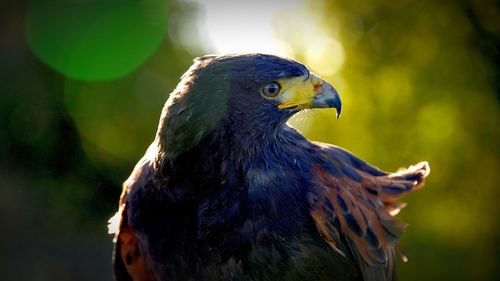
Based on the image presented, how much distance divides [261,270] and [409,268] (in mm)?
7396

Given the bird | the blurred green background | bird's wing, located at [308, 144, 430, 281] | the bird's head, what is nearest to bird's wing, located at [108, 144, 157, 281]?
the bird

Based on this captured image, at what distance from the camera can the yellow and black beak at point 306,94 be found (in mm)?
3580

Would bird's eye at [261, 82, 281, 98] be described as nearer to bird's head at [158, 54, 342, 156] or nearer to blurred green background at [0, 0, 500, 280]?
bird's head at [158, 54, 342, 156]

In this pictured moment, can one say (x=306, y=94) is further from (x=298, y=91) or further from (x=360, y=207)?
(x=360, y=207)

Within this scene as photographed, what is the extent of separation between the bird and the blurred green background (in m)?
6.31

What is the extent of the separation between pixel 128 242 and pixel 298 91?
1.60 m

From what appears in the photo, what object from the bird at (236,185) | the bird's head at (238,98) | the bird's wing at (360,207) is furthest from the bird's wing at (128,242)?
the bird's wing at (360,207)

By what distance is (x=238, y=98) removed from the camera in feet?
11.5

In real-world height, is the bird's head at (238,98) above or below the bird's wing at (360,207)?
above

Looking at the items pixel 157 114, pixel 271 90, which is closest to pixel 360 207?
pixel 271 90

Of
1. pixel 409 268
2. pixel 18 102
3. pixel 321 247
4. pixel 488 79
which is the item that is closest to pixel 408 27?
pixel 488 79

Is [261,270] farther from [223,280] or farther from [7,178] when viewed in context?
[7,178]

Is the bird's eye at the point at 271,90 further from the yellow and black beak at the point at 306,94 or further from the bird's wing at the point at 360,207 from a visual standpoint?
the bird's wing at the point at 360,207

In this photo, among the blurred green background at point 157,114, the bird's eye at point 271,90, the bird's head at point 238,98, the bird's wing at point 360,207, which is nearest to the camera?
the bird's head at point 238,98
